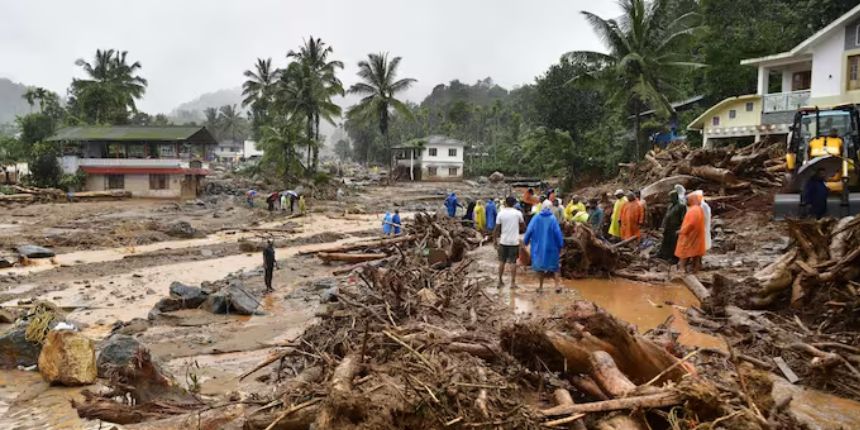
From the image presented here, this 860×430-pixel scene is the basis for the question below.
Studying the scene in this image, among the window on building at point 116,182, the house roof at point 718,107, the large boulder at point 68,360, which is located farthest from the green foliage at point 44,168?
the house roof at point 718,107

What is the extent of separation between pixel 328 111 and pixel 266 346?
36429 millimetres

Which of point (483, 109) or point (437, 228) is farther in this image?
point (483, 109)

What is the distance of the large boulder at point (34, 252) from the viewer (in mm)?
19094

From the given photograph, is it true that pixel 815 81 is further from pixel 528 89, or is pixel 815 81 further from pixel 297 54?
pixel 528 89

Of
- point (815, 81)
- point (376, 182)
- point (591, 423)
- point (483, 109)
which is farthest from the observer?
point (483, 109)

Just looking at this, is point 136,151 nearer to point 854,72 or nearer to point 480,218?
point 480,218

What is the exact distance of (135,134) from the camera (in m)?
39.0

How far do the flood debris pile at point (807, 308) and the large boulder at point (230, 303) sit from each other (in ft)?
29.6

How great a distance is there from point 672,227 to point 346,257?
395 inches

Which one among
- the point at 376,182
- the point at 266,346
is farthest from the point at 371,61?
the point at 266,346

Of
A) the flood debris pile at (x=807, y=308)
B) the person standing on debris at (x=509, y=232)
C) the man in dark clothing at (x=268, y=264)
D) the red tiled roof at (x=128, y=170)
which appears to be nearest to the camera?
the flood debris pile at (x=807, y=308)

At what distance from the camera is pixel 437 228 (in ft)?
52.3

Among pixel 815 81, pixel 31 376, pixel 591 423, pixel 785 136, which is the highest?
Result: pixel 815 81

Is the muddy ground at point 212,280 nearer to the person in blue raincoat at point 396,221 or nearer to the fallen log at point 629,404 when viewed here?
the fallen log at point 629,404
